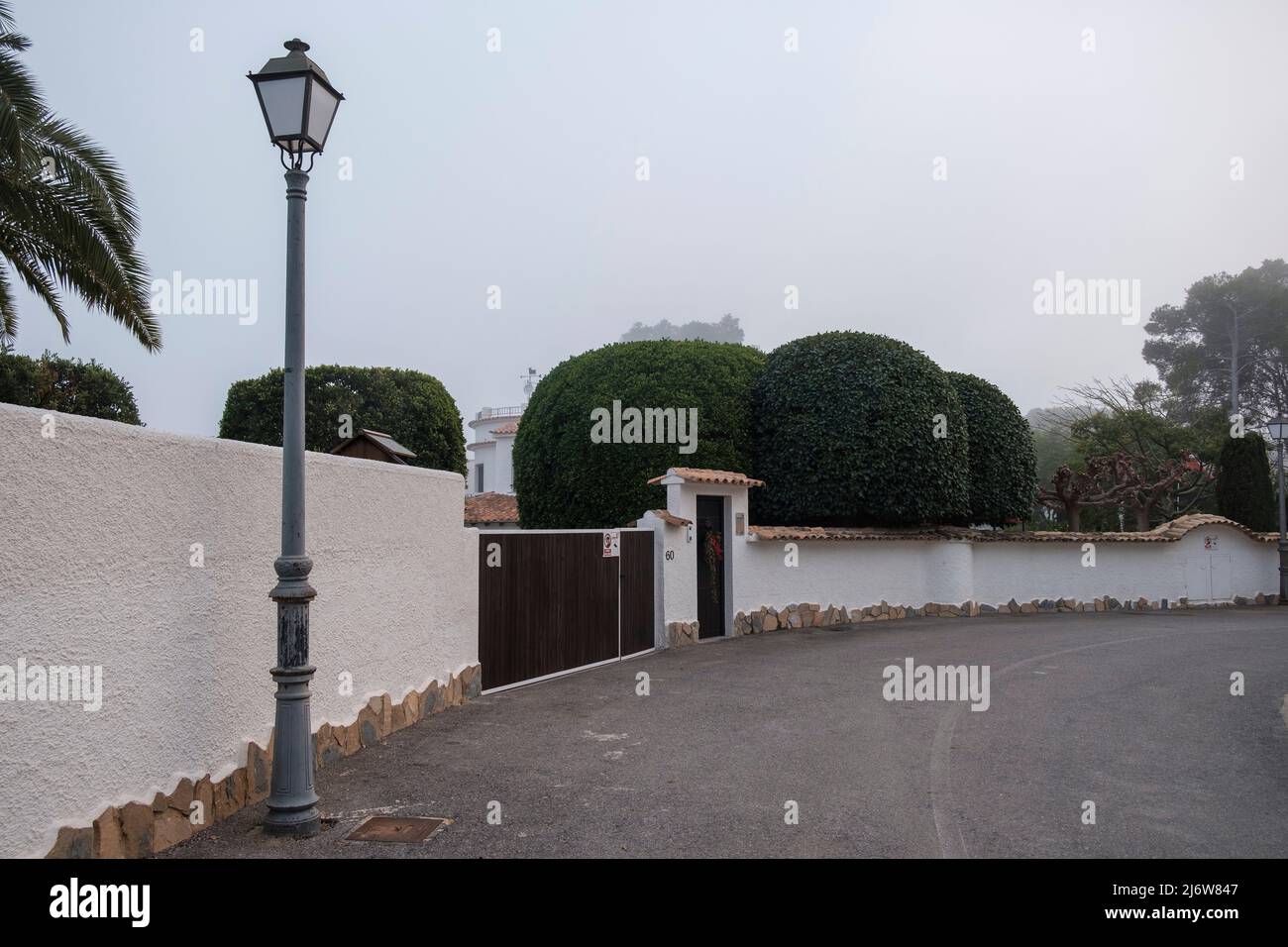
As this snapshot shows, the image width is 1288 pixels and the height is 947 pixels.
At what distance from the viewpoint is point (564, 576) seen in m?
11.0

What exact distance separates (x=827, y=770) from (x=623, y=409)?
12.3 meters

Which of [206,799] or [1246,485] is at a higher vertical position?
[1246,485]

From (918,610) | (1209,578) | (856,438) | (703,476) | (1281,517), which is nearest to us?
(703,476)

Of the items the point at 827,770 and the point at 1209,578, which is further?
the point at 1209,578

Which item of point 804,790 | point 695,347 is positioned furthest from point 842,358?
point 804,790

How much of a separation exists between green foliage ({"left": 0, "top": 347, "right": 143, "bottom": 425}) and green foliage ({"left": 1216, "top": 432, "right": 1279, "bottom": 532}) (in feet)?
103

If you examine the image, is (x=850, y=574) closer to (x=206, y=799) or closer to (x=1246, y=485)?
(x=206, y=799)


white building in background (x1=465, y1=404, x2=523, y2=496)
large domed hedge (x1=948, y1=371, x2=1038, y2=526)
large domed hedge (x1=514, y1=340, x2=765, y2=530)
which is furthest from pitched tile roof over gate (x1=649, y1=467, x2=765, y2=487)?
white building in background (x1=465, y1=404, x2=523, y2=496)

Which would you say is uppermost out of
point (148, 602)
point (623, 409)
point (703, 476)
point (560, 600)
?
point (623, 409)

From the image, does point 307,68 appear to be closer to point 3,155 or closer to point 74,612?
point 74,612

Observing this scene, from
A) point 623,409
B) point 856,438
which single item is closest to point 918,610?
point 856,438

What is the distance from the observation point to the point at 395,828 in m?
5.25

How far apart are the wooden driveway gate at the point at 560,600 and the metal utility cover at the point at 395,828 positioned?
4.15 metres

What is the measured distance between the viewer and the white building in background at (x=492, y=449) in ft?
156
